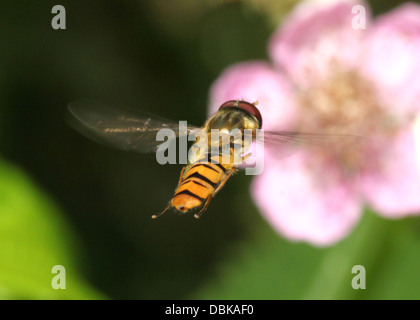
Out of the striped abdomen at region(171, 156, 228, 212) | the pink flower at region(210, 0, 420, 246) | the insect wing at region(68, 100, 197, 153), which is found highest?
the pink flower at region(210, 0, 420, 246)

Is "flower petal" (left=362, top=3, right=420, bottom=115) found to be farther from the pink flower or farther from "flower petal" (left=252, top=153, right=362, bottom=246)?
"flower petal" (left=252, top=153, right=362, bottom=246)

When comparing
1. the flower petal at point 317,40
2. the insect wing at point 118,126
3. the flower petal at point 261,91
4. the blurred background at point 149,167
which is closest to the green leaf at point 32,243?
the blurred background at point 149,167

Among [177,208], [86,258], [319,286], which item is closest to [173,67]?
[86,258]

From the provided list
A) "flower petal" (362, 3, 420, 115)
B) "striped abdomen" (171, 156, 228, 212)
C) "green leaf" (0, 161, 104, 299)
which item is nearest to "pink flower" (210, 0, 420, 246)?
"flower petal" (362, 3, 420, 115)

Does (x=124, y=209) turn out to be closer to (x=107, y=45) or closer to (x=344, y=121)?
(x=107, y=45)

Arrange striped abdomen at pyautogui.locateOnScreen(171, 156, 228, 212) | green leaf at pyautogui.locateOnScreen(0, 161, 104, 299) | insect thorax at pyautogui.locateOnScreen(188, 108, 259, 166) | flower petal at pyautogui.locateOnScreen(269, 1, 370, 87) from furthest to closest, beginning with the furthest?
flower petal at pyautogui.locateOnScreen(269, 1, 370, 87) → green leaf at pyautogui.locateOnScreen(0, 161, 104, 299) → insect thorax at pyautogui.locateOnScreen(188, 108, 259, 166) → striped abdomen at pyautogui.locateOnScreen(171, 156, 228, 212)

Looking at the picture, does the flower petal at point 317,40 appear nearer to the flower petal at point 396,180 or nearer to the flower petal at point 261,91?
the flower petal at point 261,91
